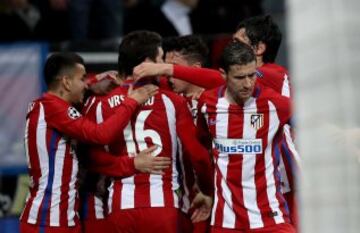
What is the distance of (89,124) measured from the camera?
5.96m

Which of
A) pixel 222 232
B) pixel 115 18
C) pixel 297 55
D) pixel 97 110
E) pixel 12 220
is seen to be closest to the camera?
pixel 297 55

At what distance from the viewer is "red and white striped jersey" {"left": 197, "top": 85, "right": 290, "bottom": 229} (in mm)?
5691

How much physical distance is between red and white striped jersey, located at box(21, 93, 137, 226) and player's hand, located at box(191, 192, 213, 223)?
69 cm

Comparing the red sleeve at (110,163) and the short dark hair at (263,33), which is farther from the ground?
the short dark hair at (263,33)

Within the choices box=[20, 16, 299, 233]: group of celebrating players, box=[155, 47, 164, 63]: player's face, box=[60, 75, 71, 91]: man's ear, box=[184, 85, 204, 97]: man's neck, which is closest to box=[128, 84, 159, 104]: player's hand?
box=[20, 16, 299, 233]: group of celebrating players

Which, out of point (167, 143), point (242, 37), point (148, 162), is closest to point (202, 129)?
point (167, 143)

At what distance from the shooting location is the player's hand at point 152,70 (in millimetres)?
5762

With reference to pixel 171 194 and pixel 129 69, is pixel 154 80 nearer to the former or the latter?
pixel 129 69

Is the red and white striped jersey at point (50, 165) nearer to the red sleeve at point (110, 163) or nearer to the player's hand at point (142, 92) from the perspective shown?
the red sleeve at point (110, 163)

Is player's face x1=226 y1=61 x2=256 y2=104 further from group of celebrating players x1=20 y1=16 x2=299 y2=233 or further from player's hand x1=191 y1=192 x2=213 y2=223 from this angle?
player's hand x1=191 y1=192 x2=213 y2=223

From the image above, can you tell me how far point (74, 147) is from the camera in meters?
6.22

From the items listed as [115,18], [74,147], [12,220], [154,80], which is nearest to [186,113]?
[154,80]

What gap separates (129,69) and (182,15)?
3.82 meters

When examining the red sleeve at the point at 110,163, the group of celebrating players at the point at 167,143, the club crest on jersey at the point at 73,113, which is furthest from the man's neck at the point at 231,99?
the club crest on jersey at the point at 73,113
